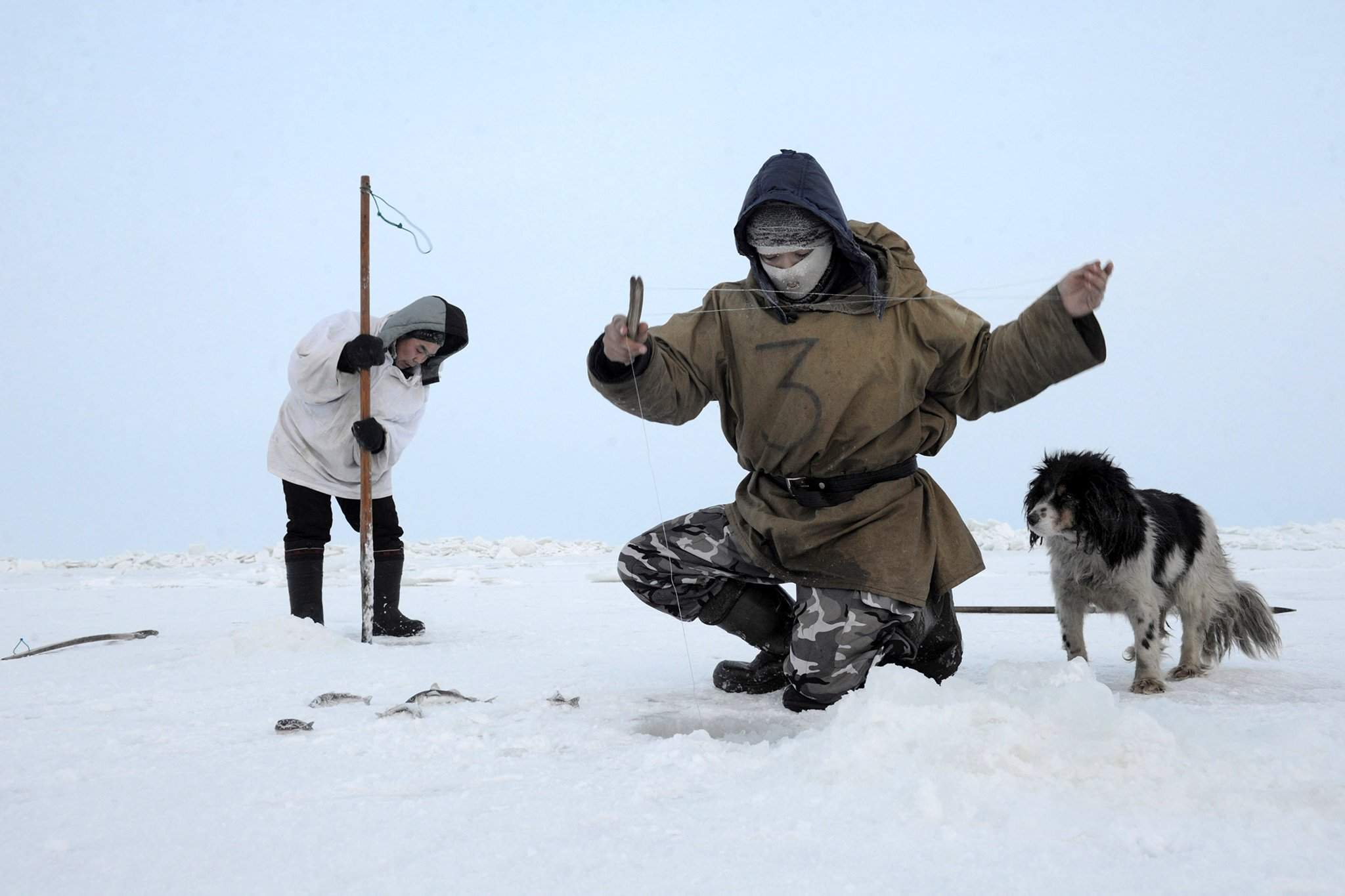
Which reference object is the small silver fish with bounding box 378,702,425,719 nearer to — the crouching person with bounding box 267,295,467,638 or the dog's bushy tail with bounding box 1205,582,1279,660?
the crouching person with bounding box 267,295,467,638

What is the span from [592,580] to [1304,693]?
5.15 m

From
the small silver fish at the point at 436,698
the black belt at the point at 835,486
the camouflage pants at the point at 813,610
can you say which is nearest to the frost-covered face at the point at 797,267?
the black belt at the point at 835,486

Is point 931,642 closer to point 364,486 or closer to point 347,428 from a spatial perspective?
point 364,486

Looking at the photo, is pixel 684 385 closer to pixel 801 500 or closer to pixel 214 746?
pixel 801 500

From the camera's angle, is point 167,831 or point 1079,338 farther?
point 1079,338

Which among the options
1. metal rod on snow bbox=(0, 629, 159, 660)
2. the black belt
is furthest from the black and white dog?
metal rod on snow bbox=(0, 629, 159, 660)

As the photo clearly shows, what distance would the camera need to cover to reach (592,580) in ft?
24.2

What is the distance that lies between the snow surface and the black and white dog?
1.11 feet

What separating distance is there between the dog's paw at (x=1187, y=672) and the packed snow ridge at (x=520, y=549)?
6.21 metres

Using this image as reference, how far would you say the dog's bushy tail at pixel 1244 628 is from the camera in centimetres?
351

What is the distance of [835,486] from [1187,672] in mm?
1643

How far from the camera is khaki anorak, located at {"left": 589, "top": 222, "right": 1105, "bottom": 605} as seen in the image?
8.89 ft

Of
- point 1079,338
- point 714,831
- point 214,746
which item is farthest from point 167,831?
point 1079,338

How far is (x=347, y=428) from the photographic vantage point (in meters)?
4.52
